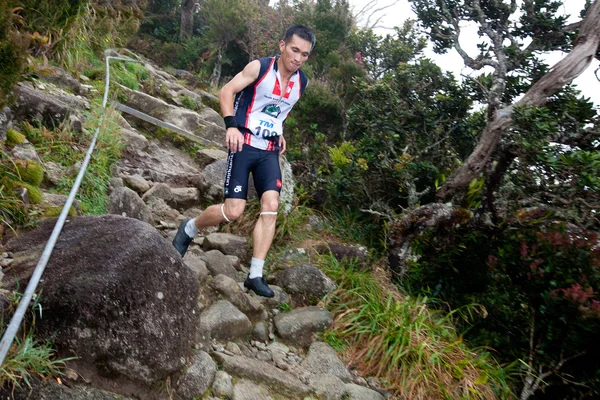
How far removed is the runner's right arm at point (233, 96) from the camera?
12.2 feet

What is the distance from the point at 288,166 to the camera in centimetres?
627

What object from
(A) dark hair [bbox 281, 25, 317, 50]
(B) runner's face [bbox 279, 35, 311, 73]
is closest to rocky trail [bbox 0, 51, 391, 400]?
(B) runner's face [bbox 279, 35, 311, 73]

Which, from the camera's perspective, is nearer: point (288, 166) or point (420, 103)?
point (420, 103)

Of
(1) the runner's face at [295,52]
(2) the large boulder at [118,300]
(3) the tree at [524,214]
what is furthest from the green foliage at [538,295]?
(2) the large boulder at [118,300]

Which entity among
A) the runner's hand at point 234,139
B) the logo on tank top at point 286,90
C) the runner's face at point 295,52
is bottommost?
the runner's hand at point 234,139

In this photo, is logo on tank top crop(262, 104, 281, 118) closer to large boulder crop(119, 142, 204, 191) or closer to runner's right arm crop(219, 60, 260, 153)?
runner's right arm crop(219, 60, 260, 153)

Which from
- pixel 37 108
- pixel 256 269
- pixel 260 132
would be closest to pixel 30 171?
pixel 37 108

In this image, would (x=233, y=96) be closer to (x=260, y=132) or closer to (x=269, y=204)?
(x=260, y=132)

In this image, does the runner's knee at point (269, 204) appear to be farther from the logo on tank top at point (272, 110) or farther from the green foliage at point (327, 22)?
the green foliage at point (327, 22)

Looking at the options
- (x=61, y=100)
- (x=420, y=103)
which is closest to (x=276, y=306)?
(x=420, y=103)

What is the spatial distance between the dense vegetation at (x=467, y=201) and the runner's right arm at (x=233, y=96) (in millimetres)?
1419

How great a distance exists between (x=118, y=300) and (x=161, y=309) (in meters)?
0.24

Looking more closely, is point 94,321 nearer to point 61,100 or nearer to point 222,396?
point 222,396

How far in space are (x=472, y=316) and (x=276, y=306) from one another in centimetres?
170
